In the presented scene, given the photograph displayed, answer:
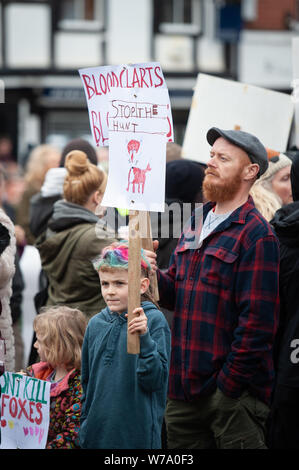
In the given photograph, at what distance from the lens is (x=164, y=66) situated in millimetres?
17219

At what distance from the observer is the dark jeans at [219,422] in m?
3.62

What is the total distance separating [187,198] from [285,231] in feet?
2.74

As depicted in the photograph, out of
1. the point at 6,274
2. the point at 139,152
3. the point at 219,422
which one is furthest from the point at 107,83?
the point at 219,422

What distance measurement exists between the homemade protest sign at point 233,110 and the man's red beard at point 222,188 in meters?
1.26

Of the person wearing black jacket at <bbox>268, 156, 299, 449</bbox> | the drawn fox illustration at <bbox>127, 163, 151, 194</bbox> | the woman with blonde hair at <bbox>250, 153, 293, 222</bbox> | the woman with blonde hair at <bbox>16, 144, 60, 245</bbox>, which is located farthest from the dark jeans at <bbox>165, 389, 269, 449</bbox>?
the woman with blonde hair at <bbox>16, 144, 60, 245</bbox>

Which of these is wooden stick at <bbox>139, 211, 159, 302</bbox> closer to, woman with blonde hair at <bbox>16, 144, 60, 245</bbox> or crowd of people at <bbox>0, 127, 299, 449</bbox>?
crowd of people at <bbox>0, 127, 299, 449</bbox>

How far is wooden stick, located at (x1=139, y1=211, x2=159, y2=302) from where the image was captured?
3.52 meters

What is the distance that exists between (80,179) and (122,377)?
5.12 feet

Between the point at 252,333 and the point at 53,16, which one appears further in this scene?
the point at 53,16

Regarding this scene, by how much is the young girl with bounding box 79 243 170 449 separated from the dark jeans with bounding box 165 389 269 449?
30cm

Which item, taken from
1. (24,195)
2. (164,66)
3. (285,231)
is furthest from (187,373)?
(164,66)

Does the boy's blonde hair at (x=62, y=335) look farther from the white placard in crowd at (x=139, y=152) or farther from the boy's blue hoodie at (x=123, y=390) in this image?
the white placard in crowd at (x=139, y=152)

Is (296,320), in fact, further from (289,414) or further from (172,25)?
(172,25)

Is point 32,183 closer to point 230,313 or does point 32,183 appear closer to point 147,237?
point 147,237
